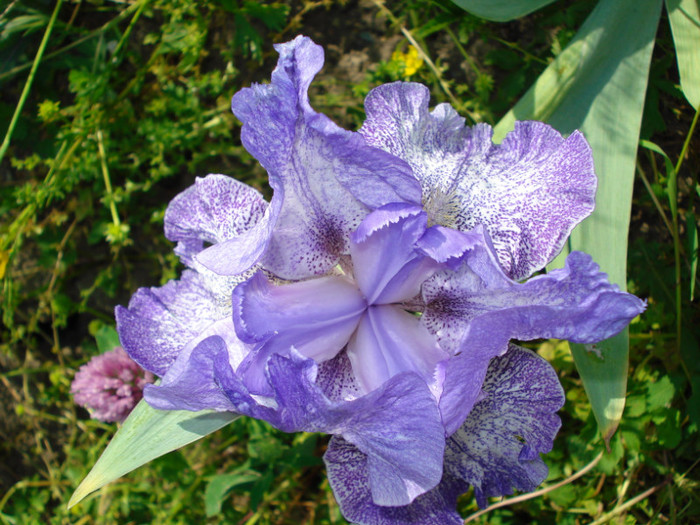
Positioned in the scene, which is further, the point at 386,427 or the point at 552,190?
the point at 552,190

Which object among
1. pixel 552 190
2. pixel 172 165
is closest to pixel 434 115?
pixel 552 190

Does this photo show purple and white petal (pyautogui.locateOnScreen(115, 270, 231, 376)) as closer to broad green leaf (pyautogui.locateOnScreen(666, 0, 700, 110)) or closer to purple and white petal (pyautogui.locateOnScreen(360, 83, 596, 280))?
purple and white petal (pyautogui.locateOnScreen(360, 83, 596, 280))

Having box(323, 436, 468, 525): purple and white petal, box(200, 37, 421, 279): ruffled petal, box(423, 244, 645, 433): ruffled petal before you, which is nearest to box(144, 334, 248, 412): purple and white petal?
box(200, 37, 421, 279): ruffled petal

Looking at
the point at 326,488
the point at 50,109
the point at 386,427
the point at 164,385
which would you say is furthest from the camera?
the point at 326,488

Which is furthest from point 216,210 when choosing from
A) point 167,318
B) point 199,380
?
point 199,380

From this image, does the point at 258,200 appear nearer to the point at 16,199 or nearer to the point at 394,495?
the point at 394,495

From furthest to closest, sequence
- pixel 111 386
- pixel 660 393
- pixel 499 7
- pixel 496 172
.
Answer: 1. pixel 111 386
2. pixel 660 393
3. pixel 499 7
4. pixel 496 172

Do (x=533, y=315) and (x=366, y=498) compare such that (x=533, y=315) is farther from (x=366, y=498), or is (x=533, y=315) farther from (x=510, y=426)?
(x=366, y=498)
